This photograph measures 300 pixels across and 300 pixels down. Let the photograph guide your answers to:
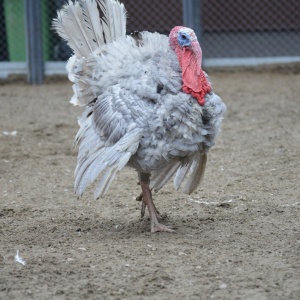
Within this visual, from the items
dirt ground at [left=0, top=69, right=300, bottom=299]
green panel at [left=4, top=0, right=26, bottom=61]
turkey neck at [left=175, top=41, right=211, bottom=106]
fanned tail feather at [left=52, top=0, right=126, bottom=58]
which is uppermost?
fanned tail feather at [left=52, top=0, right=126, bottom=58]

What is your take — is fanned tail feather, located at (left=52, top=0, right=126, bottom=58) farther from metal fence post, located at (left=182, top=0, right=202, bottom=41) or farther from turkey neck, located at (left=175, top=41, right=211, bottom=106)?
metal fence post, located at (left=182, top=0, right=202, bottom=41)

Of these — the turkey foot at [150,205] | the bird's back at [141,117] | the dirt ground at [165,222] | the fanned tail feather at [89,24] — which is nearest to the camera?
the dirt ground at [165,222]

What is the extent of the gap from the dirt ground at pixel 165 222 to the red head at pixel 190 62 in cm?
90

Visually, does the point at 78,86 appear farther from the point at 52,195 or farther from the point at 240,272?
the point at 240,272

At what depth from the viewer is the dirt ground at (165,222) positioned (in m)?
3.88

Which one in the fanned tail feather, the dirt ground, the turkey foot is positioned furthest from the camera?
the fanned tail feather

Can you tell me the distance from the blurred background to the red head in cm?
578

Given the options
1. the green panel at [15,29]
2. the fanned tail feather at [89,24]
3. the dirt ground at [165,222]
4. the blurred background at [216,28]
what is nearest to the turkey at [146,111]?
the fanned tail feather at [89,24]

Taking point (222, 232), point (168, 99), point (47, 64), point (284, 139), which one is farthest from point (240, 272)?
point (47, 64)

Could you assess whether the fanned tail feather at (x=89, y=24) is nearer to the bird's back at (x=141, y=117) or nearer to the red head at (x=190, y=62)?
the bird's back at (x=141, y=117)

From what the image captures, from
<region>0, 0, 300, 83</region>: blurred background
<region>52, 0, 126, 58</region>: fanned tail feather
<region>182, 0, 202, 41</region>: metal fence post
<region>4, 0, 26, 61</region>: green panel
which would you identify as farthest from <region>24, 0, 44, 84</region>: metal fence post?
<region>52, 0, 126, 58</region>: fanned tail feather

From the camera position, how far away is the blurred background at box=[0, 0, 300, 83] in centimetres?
1054

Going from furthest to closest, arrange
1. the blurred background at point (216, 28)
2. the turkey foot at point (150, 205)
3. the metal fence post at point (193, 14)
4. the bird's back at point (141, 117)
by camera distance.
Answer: the blurred background at point (216, 28) → the metal fence post at point (193, 14) → the turkey foot at point (150, 205) → the bird's back at point (141, 117)

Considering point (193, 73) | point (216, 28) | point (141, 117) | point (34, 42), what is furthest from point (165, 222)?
point (216, 28)
